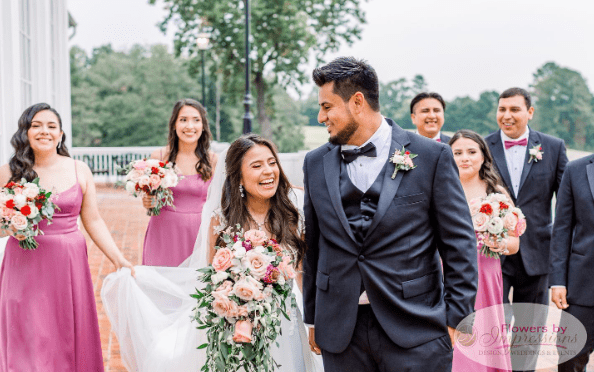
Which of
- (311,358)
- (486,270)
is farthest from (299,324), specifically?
(486,270)

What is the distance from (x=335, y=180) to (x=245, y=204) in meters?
1.11

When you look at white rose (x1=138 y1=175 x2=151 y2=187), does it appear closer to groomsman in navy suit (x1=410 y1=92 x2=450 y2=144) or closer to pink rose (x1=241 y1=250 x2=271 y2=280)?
groomsman in navy suit (x1=410 y1=92 x2=450 y2=144)

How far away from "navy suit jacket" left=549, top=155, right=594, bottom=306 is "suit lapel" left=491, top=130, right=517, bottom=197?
113 centimetres

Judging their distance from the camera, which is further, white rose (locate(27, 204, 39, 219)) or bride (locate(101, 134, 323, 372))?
white rose (locate(27, 204, 39, 219))

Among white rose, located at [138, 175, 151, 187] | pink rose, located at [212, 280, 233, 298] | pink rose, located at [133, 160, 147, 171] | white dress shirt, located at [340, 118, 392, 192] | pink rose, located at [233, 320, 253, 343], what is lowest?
pink rose, located at [233, 320, 253, 343]

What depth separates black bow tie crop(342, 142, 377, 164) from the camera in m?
2.71

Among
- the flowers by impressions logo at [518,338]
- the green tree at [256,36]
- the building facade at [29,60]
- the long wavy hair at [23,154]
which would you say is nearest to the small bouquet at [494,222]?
the flowers by impressions logo at [518,338]

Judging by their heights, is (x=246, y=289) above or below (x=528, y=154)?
below

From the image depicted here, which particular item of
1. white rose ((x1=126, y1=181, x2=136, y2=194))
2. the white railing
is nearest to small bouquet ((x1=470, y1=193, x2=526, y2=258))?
white rose ((x1=126, y1=181, x2=136, y2=194))

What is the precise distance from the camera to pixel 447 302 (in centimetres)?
268

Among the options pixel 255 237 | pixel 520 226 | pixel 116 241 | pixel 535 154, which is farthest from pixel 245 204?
pixel 116 241

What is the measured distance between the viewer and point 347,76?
2.64m

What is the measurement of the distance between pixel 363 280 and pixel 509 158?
313 cm

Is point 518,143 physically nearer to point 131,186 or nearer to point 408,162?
point 408,162
